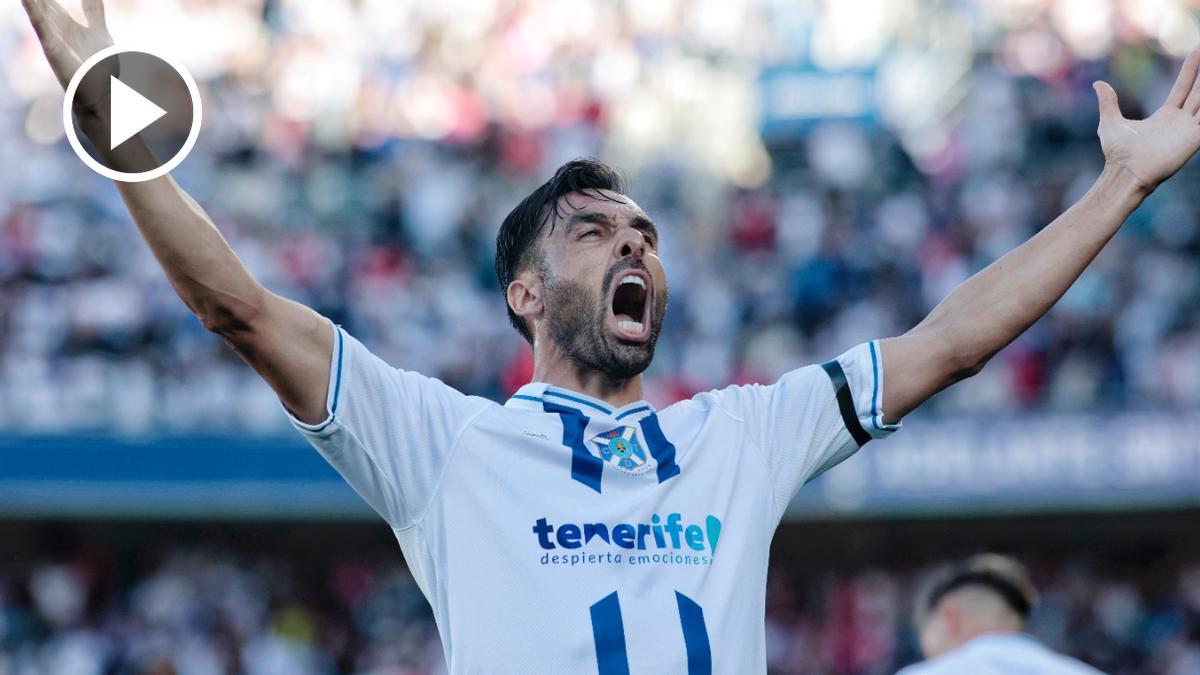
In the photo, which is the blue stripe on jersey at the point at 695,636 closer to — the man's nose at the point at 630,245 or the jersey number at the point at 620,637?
the jersey number at the point at 620,637

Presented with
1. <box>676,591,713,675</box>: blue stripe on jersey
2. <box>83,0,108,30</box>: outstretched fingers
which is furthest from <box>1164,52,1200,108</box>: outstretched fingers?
<box>83,0,108,30</box>: outstretched fingers

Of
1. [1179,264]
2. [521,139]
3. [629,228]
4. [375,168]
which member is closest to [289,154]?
[375,168]

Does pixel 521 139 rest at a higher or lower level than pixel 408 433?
higher

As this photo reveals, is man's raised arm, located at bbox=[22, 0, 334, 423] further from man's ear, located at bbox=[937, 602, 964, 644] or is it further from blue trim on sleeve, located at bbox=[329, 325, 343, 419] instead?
man's ear, located at bbox=[937, 602, 964, 644]

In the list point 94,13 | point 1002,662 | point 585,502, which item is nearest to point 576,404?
point 585,502

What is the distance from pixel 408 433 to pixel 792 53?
14.8 meters

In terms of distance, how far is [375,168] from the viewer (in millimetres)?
17297

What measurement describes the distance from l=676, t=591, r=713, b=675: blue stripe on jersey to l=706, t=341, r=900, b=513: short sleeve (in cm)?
40

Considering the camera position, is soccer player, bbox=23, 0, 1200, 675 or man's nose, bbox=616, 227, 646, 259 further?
man's nose, bbox=616, 227, 646, 259

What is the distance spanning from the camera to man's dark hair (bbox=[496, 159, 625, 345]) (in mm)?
3912

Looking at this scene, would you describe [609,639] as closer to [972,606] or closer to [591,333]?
[591,333]

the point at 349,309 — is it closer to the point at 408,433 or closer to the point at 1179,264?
the point at 1179,264

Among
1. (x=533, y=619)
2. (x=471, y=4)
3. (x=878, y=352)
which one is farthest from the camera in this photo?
(x=471, y=4)

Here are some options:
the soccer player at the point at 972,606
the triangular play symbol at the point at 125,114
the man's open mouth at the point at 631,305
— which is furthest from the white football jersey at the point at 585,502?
the soccer player at the point at 972,606
